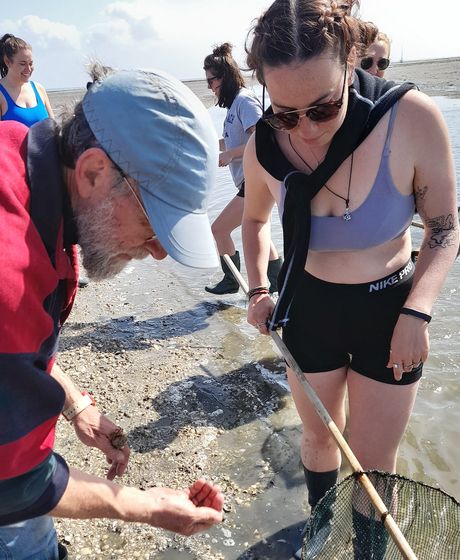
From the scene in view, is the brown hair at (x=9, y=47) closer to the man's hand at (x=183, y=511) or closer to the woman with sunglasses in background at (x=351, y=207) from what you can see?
the woman with sunglasses in background at (x=351, y=207)

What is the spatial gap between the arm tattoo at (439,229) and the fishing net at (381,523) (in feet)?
2.97

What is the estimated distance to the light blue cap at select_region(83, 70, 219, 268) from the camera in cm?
142

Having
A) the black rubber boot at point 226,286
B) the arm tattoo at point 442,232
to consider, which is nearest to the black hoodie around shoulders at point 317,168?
the arm tattoo at point 442,232

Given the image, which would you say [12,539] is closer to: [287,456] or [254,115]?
[287,456]

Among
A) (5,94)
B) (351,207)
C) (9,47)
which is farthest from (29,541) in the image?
(9,47)

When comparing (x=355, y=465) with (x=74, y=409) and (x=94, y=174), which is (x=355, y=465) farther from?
(x=94, y=174)

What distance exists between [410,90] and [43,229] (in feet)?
4.42

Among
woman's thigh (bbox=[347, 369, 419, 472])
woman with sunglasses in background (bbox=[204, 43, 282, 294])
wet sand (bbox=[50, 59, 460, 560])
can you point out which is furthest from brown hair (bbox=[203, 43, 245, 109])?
woman's thigh (bbox=[347, 369, 419, 472])

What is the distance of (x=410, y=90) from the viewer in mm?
1867

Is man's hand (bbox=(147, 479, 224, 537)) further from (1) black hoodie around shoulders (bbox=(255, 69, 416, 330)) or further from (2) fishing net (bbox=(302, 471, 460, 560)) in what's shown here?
(1) black hoodie around shoulders (bbox=(255, 69, 416, 330))

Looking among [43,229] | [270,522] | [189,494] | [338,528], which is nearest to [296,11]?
[43,229]

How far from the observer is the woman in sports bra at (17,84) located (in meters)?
5.22

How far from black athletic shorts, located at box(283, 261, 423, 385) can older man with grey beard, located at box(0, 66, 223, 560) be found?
2.25ft

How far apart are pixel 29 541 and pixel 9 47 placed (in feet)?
16.6
